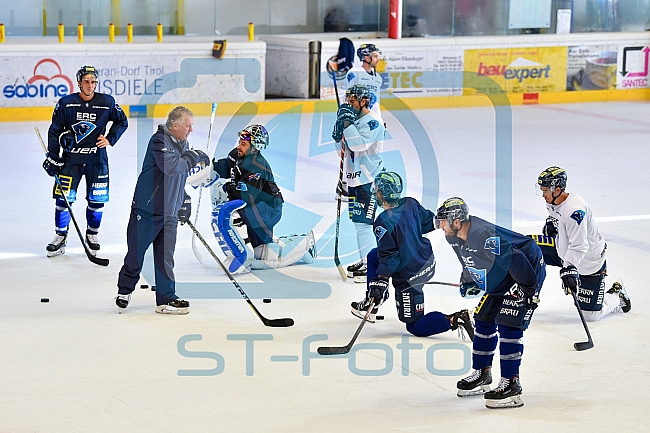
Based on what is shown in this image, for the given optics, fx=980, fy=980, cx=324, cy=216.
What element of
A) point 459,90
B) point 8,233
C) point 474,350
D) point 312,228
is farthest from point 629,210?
point 459,90

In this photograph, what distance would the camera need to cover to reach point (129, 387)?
16.7 ft

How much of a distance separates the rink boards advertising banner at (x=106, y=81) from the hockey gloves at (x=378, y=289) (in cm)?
952

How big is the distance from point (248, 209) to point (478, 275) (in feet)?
9.64

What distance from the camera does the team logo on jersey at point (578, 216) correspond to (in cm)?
601

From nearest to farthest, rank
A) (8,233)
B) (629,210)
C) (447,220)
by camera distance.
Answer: (447,220)
(8,233)
(629,210)

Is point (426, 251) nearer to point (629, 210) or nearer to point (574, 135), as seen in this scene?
point (629, 210)

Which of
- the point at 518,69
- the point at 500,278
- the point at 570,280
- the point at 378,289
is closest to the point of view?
the point at 500,278

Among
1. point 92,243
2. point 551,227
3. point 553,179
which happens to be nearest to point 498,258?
point 553,179

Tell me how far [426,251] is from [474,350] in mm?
936

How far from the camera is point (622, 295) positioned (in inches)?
255

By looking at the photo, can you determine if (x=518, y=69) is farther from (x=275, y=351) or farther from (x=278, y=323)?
(x=275, y=351)

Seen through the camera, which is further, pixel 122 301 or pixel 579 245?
pixel 122 301

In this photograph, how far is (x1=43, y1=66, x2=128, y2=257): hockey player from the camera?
25.0 ft

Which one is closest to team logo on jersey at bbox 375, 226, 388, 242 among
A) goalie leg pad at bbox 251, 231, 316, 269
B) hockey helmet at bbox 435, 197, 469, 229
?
hockey helmet at bbox 435, 197, 469, 229
